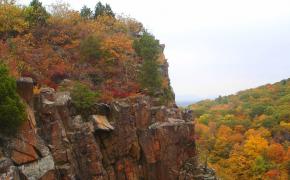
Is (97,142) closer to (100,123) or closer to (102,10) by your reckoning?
(100,123)

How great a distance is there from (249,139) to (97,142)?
55.4m

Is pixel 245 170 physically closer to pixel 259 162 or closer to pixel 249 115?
pixel 259 162

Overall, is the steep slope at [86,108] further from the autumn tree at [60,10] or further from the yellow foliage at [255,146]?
the yellow foliage at [255,146]

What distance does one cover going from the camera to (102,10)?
190ft

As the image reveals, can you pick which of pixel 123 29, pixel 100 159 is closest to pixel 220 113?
pixel 123 29

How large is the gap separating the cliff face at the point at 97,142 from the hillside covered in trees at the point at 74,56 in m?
2.71

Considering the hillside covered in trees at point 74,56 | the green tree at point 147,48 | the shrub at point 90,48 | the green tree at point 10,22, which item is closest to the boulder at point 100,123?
the hillside covered in trees at point 74,56

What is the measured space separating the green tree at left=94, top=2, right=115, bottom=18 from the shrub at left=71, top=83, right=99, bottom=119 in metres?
28.0

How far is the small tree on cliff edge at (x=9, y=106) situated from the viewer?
74.3ft

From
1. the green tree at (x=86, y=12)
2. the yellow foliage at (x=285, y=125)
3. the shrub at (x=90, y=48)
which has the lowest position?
the yellow foliage at (x=285, y=125)

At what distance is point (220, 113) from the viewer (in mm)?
111438

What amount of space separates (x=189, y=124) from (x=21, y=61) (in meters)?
13.9

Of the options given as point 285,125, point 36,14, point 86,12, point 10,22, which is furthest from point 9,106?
point 285,125

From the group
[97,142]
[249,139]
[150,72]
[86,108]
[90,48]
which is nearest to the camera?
[97,142]
